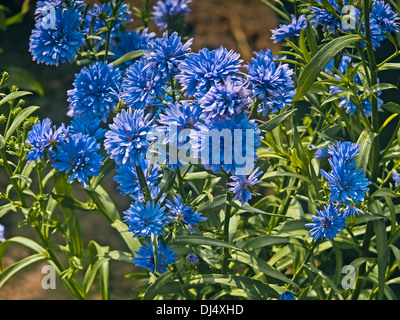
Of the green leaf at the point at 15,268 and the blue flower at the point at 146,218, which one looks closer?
the blue flower at the point at 146,218

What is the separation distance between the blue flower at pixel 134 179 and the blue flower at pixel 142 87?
12 cm

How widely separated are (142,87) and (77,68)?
1.44m

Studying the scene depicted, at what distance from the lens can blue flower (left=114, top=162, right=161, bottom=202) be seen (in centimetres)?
101

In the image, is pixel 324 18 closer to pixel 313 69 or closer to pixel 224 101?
pixel 313 69

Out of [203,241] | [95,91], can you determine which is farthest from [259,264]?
[95,91]

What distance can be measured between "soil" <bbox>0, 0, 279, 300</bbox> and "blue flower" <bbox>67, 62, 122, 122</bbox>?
825 mm

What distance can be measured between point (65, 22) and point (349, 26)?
57cm

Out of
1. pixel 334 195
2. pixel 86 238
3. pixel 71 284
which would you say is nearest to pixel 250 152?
pixel 334 195

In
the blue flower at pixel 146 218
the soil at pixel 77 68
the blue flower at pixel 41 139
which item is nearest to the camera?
the blue flower at pixel 146 218

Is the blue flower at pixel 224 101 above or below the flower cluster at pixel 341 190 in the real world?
above

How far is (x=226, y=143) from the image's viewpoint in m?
0.84

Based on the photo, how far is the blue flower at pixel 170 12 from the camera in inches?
56.7

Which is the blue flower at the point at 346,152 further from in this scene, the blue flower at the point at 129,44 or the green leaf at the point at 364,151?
the blue flower at the point at 129,44

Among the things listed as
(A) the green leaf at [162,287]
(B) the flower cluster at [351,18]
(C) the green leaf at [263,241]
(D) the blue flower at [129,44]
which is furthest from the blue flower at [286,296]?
(D) the blue flower at [129,44]
